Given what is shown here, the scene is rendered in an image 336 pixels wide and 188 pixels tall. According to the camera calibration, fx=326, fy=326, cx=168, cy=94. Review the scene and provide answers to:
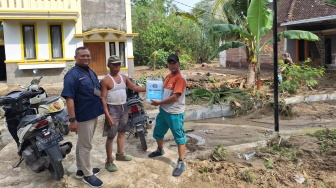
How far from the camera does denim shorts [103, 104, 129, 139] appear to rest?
4602mm

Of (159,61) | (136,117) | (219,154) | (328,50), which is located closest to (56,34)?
(159,61)

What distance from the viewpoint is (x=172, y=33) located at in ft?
99.2

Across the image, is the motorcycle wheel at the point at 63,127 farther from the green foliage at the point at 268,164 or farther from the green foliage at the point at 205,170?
the green foliage at the point at 268,164

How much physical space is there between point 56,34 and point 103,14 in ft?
9.60

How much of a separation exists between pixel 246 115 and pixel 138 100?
4.54 m

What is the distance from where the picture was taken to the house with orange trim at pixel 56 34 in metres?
16.4

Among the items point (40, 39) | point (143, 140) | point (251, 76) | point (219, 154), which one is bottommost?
point (219, 154)

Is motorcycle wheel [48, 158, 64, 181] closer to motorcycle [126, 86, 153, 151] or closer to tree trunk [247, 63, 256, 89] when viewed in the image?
motorcycle [126, 86, 153, 151]

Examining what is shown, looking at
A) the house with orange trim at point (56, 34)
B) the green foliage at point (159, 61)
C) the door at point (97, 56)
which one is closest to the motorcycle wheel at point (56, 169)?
the house with orange trim at point (56, 34)

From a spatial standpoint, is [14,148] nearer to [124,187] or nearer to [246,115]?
[124,187]

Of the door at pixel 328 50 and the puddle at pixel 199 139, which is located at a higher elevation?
the door at pixel 328 50

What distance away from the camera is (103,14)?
18.7 m

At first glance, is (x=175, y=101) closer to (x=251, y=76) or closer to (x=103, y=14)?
(x=251, y=76)

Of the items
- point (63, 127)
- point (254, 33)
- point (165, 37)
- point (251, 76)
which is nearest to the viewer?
point (63, 127)
